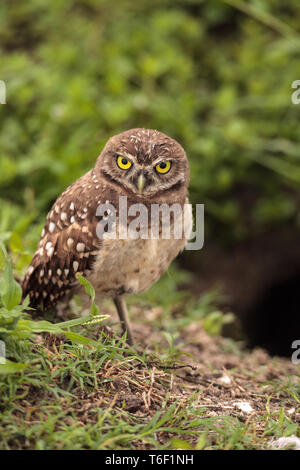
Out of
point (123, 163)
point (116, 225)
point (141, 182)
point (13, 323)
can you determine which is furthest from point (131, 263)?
point (13, 323)

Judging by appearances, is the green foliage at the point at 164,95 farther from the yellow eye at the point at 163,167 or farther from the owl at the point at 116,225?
the yellow eye at the point at 163,167

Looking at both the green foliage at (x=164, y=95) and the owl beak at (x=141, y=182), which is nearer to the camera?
the owl beak at (x=141, y=182)

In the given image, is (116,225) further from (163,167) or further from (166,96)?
(166,96)

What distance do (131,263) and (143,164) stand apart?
522 mm

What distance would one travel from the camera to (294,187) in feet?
19.8

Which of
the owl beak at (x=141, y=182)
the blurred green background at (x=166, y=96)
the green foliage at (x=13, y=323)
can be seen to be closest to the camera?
the green foliage at (x=13, y=323)

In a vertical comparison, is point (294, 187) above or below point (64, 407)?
above

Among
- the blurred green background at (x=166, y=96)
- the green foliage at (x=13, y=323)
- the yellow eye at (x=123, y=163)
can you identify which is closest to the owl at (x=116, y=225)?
the yellow eye at (x=123, y=163)

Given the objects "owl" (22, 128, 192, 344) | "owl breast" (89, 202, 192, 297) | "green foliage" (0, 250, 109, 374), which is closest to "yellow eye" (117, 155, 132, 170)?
"owl" (22, 128, 192, 344)

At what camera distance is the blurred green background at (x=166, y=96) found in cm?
543

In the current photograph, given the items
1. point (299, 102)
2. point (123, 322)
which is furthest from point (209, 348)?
point (299, 102)
